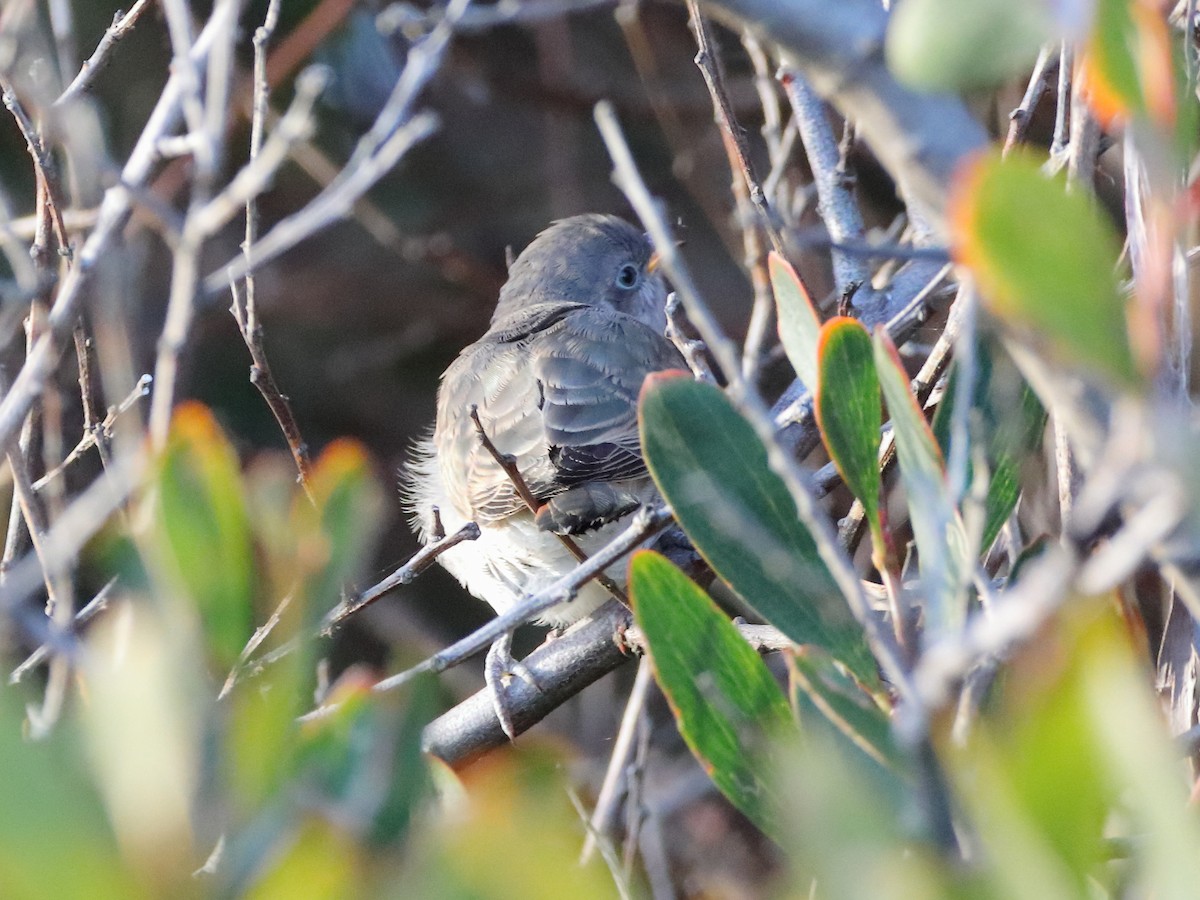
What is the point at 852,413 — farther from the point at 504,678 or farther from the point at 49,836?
the point at 504,678

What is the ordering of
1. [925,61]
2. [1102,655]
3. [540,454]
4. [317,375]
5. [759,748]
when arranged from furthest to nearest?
[317,375], [540,454], [759,748], [925,61], [1102,655]

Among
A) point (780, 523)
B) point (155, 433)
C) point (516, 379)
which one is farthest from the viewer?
point (516, 379)

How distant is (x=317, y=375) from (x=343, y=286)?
0.44 metres

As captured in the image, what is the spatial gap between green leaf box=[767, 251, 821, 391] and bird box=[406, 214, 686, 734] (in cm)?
98

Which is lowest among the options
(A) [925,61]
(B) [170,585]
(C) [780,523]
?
(C) [780,523]

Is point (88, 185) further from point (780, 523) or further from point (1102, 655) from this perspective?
point (1102, 655)

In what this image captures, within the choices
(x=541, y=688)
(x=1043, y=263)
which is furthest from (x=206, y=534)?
(x=541, y=688)

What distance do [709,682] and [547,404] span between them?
2194 mm

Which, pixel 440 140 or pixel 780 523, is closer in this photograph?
pixel 780 523

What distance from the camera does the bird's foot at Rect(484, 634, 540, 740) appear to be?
120 inches

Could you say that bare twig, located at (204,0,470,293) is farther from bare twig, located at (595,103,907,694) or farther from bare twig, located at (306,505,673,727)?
bare twig, located at (306,505,673,727)

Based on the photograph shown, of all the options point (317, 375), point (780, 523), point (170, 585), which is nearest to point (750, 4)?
point (780, 523)

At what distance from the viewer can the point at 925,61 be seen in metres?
1.09

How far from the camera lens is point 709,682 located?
161cm
